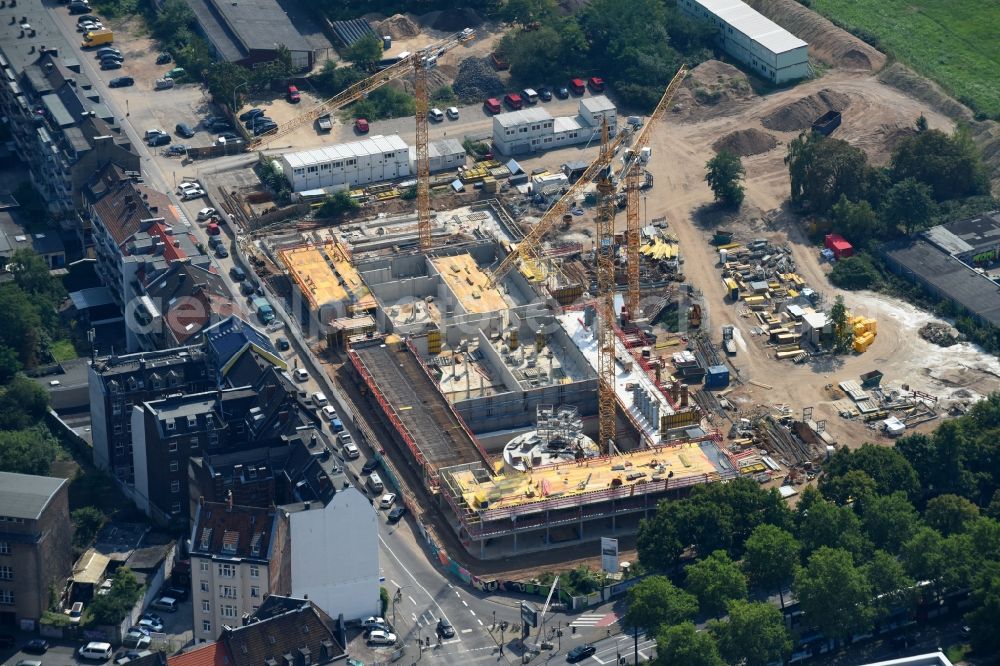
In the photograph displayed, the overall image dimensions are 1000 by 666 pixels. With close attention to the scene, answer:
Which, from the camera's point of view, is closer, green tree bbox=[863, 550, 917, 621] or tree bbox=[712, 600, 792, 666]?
tree bbox=[712, 600, 792, 666]

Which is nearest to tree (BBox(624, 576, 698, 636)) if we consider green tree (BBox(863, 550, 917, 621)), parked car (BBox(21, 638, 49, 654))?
green tree (BBox(863, 550, 917, 621))

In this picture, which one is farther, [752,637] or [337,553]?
[337,553]

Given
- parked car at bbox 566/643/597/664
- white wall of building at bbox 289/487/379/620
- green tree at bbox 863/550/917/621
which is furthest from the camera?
green tree at bbox 863/550/917/621

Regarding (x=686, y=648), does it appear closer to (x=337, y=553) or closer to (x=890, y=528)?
(x=890, y=528)

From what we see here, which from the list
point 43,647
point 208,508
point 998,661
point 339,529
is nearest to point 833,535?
point 998,661

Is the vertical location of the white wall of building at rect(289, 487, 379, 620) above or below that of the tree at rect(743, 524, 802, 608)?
above

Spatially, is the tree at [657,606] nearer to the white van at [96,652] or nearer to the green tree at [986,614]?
the green tree at [986,614]

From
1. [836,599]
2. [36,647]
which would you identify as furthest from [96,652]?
[836,599]

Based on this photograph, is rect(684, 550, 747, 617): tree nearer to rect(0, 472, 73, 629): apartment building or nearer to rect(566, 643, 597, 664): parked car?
rect(566, 643, 597, 664): parked car
